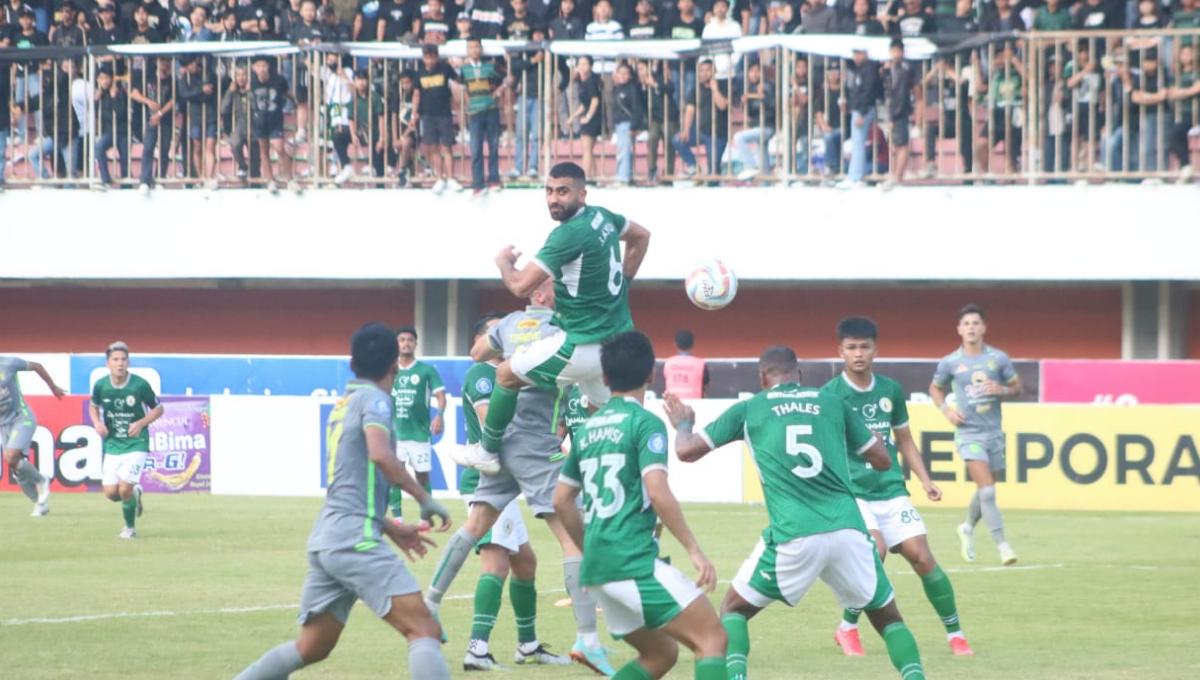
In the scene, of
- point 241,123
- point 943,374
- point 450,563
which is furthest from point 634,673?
point 241,123

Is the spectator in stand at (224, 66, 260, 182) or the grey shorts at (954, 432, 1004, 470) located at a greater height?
the spectator in stand at (224, 66, 260, 182)

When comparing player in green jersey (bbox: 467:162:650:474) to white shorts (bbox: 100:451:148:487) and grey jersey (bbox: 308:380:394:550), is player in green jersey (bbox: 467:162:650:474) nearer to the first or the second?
grey jersey (bbox: 308:380:394:550)

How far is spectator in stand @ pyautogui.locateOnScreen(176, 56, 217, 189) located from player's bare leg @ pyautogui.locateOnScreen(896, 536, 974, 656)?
18.5 metres

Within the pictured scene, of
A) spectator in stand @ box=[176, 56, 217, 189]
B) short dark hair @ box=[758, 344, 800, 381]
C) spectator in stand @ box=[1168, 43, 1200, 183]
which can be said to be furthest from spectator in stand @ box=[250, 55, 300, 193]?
short dark hair @ box=[758, 344, 800, 381]

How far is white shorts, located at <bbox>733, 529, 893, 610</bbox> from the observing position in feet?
30.3

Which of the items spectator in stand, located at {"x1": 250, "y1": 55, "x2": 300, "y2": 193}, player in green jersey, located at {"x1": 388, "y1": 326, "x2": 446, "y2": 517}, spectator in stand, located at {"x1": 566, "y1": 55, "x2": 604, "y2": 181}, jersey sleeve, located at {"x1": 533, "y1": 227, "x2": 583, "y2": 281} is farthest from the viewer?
spectator in stand, located at {"x1": 250, "y1": 55, "x2": 300, "y2": 193}

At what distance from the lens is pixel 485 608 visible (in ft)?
36.6

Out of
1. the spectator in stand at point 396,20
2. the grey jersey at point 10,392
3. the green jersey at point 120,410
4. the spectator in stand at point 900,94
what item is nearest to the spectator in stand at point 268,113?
the spectator in stand at point 396,20

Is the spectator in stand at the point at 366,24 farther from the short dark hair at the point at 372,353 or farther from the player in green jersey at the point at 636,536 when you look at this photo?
the player in green jersey at the point at 636,536

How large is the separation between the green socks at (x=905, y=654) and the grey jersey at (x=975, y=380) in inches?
323

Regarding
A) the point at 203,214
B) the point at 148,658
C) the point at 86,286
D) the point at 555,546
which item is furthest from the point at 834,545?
the point at 86,286

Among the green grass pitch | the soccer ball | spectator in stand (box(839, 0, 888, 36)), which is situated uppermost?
spectator in stand (box(839, 0, 888, 36))

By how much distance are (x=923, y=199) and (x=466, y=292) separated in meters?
8.02

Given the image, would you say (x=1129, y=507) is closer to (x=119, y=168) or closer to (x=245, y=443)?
(x=245, y=443)
